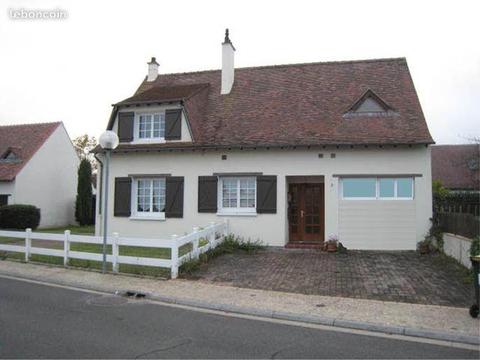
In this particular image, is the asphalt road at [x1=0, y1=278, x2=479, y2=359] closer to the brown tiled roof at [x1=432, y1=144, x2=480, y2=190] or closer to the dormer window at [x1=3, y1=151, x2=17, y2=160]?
the dormer window at [x1=3, y1=151, x2=17, y2=160]

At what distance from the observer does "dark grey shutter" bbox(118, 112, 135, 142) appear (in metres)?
17.5

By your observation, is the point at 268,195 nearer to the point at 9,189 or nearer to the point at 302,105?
the point at 302,105

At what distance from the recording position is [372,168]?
49.2 ft

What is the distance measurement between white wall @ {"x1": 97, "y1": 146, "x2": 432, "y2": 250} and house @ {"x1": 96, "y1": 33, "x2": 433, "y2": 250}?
35 mm

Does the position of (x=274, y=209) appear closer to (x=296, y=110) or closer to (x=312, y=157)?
(x=312, y=157)

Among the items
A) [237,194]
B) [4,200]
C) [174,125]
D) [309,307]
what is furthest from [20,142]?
[309,307]

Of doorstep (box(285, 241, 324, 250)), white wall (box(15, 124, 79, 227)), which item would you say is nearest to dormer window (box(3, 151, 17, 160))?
white wall (box(15, 124, 79, 227))

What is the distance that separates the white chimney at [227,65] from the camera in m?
18.6

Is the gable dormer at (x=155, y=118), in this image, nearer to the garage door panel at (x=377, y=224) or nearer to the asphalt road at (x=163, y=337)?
the garage door panel at (x=377, y=224)

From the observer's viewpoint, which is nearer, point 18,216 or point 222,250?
point 222,250

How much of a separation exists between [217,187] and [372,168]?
5.44 metres

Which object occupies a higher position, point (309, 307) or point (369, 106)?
point (369, 106)

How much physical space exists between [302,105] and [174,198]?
5.99 metres

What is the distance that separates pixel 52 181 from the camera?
1109 inches
